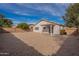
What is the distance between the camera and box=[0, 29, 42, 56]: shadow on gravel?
802 cm

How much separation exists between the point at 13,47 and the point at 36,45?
23 cm

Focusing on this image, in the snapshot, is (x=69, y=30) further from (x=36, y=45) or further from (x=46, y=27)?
(x=36, y=45)

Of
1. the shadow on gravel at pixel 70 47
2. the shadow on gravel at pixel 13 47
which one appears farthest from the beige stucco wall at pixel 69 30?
the shadow on gravel at pixel 13 47

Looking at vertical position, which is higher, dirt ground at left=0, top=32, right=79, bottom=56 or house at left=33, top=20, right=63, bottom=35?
house at left=33, top=20, right=63, bottom=35

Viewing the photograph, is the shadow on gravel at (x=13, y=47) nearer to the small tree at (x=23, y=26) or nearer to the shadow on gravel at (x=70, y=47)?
the small tree at (x=23, y=26)

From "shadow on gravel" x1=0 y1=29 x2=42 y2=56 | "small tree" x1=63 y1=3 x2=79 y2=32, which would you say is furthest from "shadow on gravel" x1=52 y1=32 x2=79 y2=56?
"shadow on gravel" x1=0 y1=29 x2=42 y2=56

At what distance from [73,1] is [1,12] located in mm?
737

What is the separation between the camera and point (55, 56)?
802 centimetres

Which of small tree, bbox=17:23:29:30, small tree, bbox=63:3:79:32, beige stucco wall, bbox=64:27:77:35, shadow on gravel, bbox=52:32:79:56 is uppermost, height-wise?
small tree, bbox=63:3:79:32

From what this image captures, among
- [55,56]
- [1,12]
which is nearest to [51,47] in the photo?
[55,56]

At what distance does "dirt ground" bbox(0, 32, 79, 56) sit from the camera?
8023mm

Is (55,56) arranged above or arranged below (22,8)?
below

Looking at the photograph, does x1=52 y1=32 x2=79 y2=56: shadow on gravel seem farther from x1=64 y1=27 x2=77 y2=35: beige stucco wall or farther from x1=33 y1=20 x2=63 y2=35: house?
x1=33 y1=20 x2=63 y2=35: house

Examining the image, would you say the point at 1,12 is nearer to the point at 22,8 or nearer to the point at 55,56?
the point at 22,8
